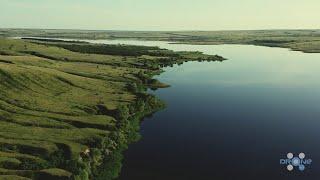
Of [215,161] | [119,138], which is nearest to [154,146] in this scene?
[119,138]

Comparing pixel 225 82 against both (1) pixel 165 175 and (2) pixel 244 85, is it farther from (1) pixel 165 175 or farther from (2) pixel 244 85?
(1) pixel 165 175

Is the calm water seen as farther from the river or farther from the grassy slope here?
the grassy slope

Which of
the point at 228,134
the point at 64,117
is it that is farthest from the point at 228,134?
the point at 64,117

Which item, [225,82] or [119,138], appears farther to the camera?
[225,82]

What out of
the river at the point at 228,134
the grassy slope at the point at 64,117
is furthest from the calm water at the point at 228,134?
the grassy slope at the point at 64,117

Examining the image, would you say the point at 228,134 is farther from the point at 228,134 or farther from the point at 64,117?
the point at 64,117

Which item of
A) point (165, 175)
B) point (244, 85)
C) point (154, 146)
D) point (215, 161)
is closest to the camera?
point (165, 175)

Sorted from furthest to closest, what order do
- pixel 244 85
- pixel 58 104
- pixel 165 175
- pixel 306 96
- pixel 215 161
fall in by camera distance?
pixel 244 85
pixel 306 96
pixel 58 104
pixel 215 161
pixel 165 175
